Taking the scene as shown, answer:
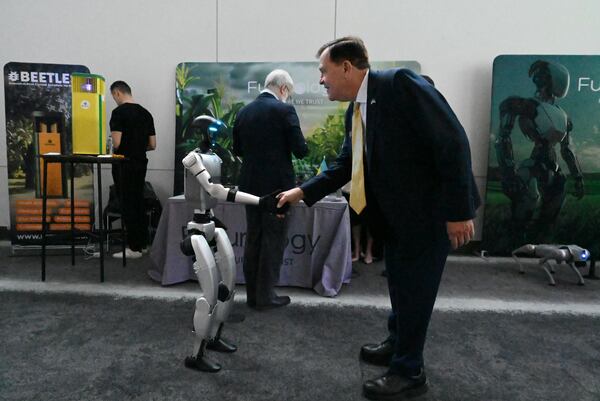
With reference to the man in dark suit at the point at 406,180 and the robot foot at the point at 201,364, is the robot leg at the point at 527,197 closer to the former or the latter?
the man in dark suit at the point at 406,180

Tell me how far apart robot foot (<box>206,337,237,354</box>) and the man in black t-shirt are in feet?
6.67

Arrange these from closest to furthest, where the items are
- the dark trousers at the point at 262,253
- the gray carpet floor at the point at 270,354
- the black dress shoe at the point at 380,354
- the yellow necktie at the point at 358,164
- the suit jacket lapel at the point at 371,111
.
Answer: the suit jacket lapel at the point at 371,111 < the yellow necktie at the point at 358,164 < the gray carpet floor at the point at 270,354 < the black dress shoe at the point at 380,354 < the dark trousers at the point at 262,253

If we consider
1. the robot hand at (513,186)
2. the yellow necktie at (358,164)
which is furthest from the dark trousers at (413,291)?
the robot hand at (513,186)

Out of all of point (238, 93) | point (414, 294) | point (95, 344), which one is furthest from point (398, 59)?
point (95, 344)

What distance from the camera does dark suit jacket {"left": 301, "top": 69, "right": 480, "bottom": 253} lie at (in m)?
1.36

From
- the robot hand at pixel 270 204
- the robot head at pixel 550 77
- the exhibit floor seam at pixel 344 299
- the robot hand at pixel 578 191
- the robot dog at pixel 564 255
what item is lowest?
the exhibit floor seam at pixel 344 299

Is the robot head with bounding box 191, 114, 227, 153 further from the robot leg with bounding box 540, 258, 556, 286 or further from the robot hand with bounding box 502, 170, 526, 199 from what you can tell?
the robot hand with bounding box 502, 170, 526, 199

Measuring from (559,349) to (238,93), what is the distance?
3.58 meters

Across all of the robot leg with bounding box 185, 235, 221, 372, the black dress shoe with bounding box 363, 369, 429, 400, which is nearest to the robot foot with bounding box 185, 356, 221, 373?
the robot leg with bounding box 185, 235, 221, 372

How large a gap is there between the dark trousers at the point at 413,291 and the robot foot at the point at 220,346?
820 mm

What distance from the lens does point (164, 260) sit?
10.5 feet

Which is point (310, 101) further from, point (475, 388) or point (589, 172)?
point (475, 388)

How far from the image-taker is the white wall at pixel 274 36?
13.7 feet

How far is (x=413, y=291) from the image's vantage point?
61.4 inches
